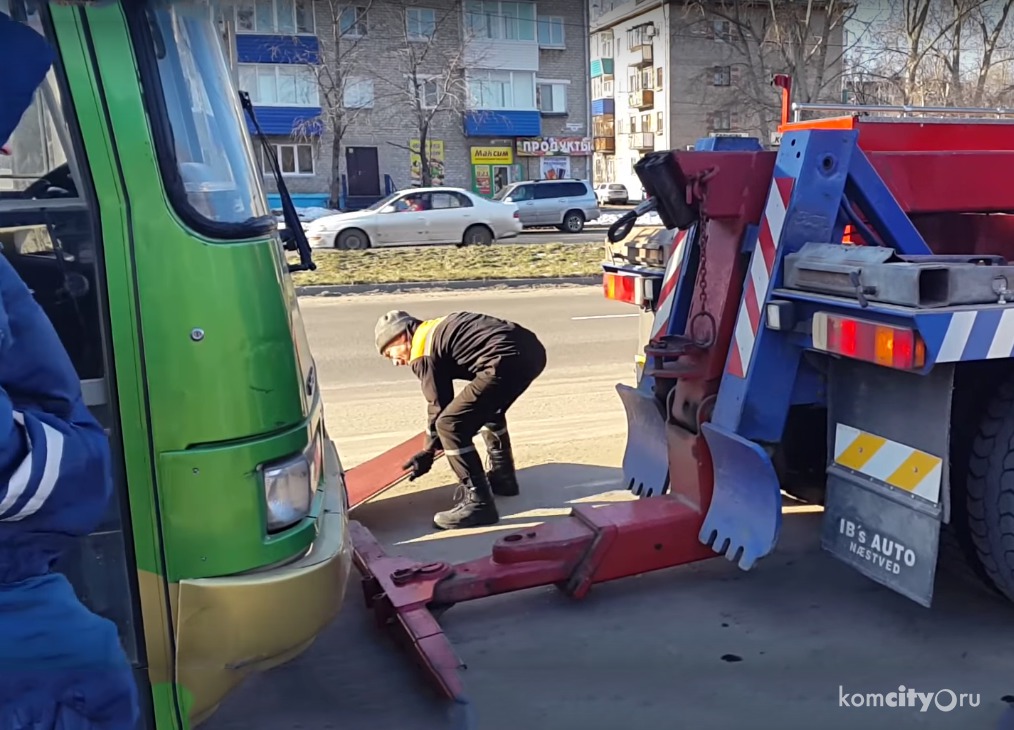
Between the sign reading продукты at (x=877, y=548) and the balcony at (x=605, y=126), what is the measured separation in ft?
192

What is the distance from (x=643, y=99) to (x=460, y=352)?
5137 centimetres

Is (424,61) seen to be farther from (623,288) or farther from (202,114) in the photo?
(202,114)

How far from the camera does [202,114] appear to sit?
2.34 metres

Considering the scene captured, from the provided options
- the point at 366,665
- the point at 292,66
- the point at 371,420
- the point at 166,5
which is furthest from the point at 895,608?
the point at 292,66

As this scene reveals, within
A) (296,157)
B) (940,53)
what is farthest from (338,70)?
(940,53)

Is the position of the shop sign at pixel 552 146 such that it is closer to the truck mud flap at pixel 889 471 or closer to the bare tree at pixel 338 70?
the bare tree at pixel 338 70

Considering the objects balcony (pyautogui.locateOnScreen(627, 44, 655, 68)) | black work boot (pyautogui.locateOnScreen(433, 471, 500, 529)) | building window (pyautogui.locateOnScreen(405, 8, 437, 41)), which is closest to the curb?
black work boot (pyautogui.locateOnScreen(433, 471, 500, 529))

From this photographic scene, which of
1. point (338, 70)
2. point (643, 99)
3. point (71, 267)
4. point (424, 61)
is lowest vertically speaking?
point (71, 267)

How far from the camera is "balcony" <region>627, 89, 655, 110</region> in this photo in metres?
53.1

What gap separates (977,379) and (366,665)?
2303 mm

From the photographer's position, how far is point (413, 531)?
461 cm

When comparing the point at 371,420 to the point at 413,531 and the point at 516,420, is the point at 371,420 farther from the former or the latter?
the point at 413,531

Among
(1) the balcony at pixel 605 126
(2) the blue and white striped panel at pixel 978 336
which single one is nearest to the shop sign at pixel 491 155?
(1) the balcony at pixel 605 126

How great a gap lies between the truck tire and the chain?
0.97 m
